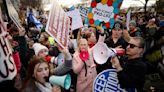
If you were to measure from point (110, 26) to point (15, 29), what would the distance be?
2188mm

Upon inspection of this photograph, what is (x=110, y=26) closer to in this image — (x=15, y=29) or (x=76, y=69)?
(x=15, y=29)

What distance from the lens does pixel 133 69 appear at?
434cm

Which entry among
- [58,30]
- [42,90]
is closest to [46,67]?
[42,90]

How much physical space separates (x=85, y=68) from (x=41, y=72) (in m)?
1.28

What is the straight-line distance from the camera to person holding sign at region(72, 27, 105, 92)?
5.04m

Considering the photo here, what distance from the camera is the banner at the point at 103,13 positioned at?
784cm

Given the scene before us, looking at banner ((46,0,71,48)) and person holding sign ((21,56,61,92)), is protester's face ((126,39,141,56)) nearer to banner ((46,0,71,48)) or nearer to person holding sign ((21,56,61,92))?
banner ((46,0,71,48))

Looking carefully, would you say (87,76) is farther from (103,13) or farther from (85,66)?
(103,13)

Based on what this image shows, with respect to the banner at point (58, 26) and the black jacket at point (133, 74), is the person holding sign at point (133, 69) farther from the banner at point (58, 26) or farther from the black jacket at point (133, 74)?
the banner at point (58, 26)

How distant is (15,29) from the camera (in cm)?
645

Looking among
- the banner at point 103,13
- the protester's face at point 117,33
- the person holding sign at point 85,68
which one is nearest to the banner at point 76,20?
the banner at point 103,13

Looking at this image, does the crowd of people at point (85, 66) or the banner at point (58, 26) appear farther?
the banner at point (58, 26)

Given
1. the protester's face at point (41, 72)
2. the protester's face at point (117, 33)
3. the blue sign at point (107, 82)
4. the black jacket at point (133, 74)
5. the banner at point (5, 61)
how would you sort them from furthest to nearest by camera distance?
the protester's face at point (117, 33)
the blue sign at point (107, 82)
the black jacket at point (133, 74)
the protester's face at point (41, 72)
the banner at point (5, 61)

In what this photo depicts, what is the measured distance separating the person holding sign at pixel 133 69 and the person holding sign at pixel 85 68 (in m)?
0.64
